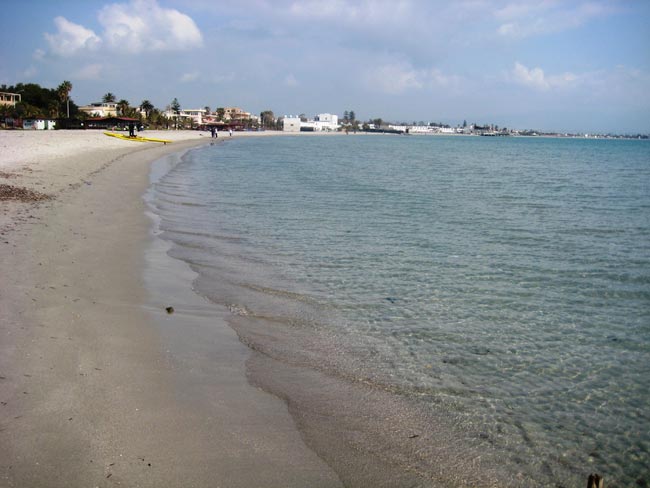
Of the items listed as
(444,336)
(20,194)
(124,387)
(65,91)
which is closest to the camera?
(124,387)

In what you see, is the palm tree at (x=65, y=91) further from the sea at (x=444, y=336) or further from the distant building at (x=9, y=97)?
the sea at (x=444, y=336)

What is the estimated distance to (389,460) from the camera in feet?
14.1

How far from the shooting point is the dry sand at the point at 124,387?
3896 millimetres

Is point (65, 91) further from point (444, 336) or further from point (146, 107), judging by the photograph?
point (444, 336)

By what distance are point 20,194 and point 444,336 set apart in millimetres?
14107

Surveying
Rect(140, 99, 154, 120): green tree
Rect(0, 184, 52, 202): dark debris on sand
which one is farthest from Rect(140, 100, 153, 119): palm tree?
Rect(0, 184, 52, 202): dark debris on sand

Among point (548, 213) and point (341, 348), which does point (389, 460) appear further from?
point (548, 213)

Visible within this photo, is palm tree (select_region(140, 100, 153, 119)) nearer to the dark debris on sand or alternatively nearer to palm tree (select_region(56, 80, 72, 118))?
palm tree (select_region(56, 80, 72, 118))

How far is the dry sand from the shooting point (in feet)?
12.8

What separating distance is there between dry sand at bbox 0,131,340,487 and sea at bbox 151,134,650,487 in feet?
1.33

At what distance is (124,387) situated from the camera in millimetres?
5066

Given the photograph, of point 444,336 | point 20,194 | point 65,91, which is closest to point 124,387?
point 444,336

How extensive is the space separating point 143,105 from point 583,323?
150 meters

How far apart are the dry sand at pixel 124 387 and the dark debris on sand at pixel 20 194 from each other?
518cm
